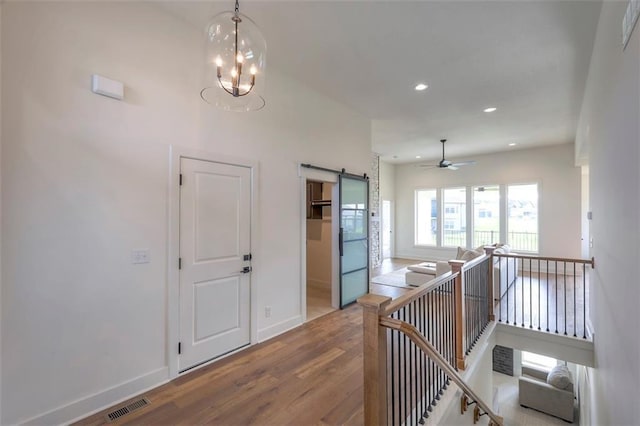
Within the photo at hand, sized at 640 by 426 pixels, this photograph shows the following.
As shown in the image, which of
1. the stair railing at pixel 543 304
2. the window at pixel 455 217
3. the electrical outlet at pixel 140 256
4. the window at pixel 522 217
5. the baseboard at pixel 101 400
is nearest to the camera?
the baseboard at pixel 101 400

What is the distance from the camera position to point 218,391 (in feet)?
8.43

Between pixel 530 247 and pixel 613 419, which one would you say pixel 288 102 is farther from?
pixel 530 247

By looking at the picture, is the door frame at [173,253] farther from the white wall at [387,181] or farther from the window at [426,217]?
the window at [426,217]

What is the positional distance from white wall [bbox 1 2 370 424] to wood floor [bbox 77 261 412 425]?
1.12ft

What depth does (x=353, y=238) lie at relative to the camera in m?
5.00

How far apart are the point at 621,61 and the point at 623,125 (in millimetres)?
414

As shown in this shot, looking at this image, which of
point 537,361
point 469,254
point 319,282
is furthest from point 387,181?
point 537,361

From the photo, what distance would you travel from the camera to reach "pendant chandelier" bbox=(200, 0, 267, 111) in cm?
210

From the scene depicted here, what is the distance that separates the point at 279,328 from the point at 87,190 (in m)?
2.58

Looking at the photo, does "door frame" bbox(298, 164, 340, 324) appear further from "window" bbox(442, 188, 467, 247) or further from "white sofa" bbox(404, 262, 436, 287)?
"window" bbox(442, 188, 467, 247)

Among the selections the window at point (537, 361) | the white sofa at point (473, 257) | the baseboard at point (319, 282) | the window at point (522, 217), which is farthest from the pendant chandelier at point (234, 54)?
the window at point (537, 361)

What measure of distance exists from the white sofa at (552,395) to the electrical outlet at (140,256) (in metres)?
7.48

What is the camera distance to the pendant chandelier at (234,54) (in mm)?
2096

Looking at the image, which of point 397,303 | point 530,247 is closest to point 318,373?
point 397,303
